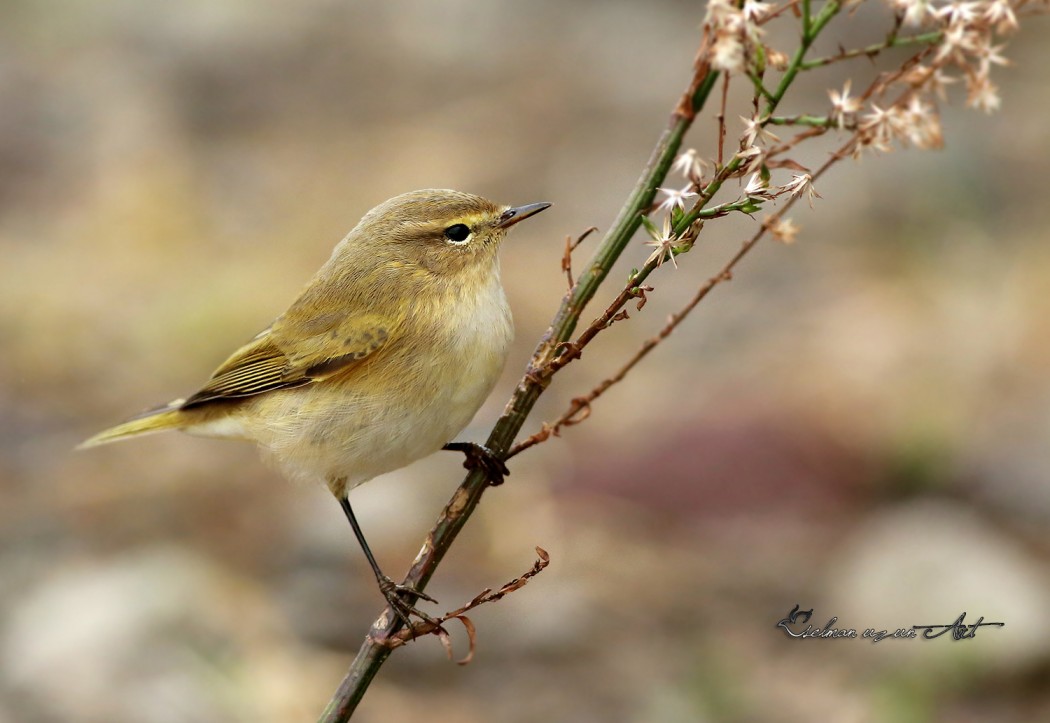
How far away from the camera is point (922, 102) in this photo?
1.90 m

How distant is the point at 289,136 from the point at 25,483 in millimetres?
4829

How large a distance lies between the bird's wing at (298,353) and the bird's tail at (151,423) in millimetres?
75

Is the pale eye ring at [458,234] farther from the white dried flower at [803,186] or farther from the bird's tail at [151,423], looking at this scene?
the white dried flower at [803,186]

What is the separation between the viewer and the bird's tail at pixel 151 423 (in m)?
4.21

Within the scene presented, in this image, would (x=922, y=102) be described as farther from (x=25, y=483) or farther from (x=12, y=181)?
(x=12, y=181)

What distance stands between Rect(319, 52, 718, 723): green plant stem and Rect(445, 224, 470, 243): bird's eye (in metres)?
1.07

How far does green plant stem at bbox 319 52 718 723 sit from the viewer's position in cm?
209

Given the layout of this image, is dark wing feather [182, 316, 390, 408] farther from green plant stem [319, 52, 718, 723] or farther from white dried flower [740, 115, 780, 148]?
white dried flower [740, 115, 780, 148]

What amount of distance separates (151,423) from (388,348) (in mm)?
1202

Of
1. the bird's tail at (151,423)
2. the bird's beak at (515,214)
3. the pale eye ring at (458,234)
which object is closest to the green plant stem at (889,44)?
the bird's beak at (515,214)

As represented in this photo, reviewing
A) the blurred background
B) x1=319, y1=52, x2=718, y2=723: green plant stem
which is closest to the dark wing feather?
x1=319, y1=52, x2=718, y2=723: green plant stem

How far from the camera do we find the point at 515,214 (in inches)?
136

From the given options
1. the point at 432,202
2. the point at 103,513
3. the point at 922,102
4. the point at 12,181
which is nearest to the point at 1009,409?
the point at 432,202

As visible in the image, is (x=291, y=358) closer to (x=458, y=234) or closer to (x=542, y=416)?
(x=458, y=234)
